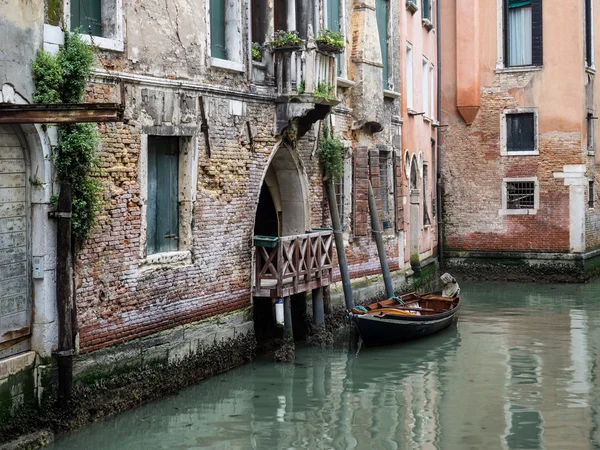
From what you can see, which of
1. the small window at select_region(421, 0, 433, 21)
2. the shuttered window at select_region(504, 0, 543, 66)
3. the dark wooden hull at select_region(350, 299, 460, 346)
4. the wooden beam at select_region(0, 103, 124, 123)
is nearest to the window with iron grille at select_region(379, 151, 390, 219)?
the dark wooden hull at select_region(350, 299, 460, 346)

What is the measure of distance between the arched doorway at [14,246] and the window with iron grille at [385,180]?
10.1m

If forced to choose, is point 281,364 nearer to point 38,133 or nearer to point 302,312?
point 302,312

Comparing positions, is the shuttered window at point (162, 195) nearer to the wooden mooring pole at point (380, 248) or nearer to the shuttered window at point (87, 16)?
the shuttered window at point (87, 16)

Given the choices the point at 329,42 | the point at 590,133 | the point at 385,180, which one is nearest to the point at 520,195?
the point at 590,133

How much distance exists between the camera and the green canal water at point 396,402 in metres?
8.62

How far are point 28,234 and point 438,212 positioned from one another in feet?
53.7

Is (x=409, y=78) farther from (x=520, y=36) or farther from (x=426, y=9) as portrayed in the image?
(x=520, y=36)

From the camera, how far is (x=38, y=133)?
8.22 meters

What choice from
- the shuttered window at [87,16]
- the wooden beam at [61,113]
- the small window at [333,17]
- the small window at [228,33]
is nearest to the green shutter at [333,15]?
the small window at [333,17]

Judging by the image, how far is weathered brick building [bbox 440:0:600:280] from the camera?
22031mm

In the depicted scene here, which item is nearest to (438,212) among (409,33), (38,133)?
(409,33)

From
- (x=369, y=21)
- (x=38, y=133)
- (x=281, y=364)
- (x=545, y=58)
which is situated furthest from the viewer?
(x=545, y=58)

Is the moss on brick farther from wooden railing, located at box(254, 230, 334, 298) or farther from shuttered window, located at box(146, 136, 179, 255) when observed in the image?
wooden railing, located at box(254, 230, 334, 298)

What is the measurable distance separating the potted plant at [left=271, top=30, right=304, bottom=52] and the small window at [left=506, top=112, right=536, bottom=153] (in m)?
11.6
